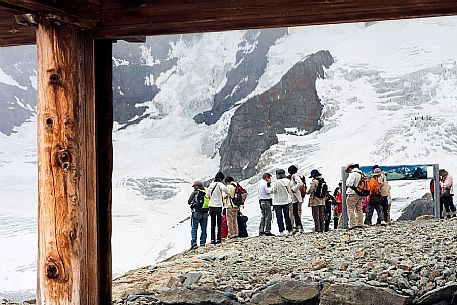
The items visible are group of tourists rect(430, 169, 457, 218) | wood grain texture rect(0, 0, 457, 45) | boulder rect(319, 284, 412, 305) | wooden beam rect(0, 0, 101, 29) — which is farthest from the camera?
group of tourists rect(430, 169, 457, 218)

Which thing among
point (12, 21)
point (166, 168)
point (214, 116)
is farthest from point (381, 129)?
point (12, 21)

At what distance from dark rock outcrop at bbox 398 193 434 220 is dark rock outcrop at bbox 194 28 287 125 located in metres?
8.48

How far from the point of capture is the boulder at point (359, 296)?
7438 mm

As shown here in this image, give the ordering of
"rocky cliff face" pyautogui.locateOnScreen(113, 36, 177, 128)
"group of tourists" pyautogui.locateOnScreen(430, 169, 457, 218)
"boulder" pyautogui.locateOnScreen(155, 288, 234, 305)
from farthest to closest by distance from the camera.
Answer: "rocky cliff face" pyautogui.locateOnScreen(113, 36, 177, 128), "group of tourists" pyautogui.locateOnScreen(430, 169, 457, 218), "boulder" pyautogui.locateOnScreen(155, 288, 234, 305)

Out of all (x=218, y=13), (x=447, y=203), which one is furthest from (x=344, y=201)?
(x=218, y=13)

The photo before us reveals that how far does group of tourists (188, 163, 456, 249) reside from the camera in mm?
12969

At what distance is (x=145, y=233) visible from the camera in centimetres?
2517

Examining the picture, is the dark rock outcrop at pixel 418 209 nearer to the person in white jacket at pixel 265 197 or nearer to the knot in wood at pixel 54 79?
the person in white jacket at pixel 265 197

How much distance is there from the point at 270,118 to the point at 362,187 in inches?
584

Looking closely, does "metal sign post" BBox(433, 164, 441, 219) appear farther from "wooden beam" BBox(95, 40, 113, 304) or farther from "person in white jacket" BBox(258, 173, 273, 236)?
"wooden beam" BBox(95, 40, 113, 304)

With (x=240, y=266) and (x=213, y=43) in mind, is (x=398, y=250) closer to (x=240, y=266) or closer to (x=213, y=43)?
(x=240, y=266)

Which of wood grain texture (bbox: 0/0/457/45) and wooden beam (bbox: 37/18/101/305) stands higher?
wood grain texture (bbox: 0/0/457/45)

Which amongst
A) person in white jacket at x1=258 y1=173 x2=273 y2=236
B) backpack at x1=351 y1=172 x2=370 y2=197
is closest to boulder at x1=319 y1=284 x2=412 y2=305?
backpack at x1=351 y1=172 x2=370 y2=197

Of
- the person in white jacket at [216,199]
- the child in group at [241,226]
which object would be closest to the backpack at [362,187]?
the person in white jacket at [216,199]
